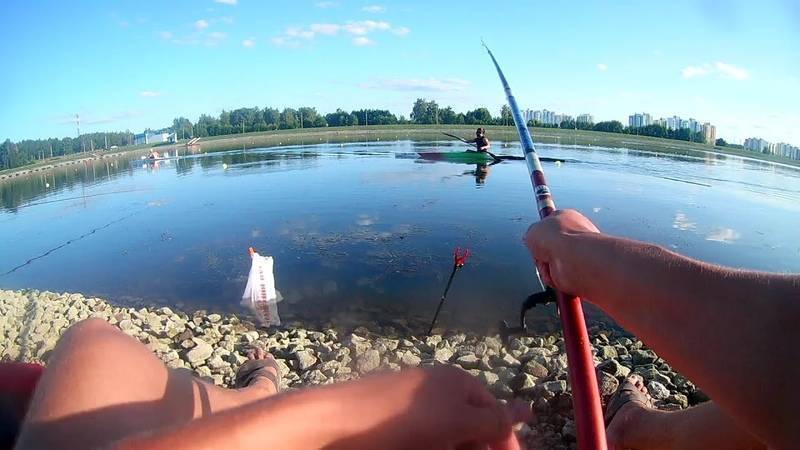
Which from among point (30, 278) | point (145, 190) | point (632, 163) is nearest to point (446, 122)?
point (632, 163)

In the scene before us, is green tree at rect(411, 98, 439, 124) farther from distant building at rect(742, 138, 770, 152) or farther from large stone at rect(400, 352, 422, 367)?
large stone at rect(400, 352, 422, 367)

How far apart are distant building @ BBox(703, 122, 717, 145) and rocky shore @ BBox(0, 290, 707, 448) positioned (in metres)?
70.8

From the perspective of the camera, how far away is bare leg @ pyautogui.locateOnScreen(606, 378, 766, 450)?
2.18 m

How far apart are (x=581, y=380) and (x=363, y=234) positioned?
10249mm

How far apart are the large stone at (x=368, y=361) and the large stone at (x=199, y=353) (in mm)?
1776

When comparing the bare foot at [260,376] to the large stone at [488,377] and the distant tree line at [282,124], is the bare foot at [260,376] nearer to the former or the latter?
the large stone at [488,377]

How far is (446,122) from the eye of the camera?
96312 mm

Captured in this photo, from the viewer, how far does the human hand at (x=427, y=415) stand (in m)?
1.25

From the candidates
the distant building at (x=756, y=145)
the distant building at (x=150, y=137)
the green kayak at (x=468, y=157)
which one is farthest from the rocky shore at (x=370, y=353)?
the distant building at (x=150, y=137)

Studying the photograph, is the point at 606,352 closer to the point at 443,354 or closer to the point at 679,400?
the point at 679,400

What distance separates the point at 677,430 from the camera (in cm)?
254

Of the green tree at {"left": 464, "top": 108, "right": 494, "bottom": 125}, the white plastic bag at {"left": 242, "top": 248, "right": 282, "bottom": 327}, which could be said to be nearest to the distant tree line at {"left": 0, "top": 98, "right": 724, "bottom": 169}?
the green tree at {"left": 464, "top": 108, "right": 494, "bottom": 125}

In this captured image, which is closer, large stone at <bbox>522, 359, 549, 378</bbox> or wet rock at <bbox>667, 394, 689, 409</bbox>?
wet rock at <bbox>667, 394, 689, 409</bbox>

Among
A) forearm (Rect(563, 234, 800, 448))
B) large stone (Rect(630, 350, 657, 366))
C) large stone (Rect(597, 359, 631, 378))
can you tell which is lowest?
large stone (Rect(630, 350, 657, 366))
